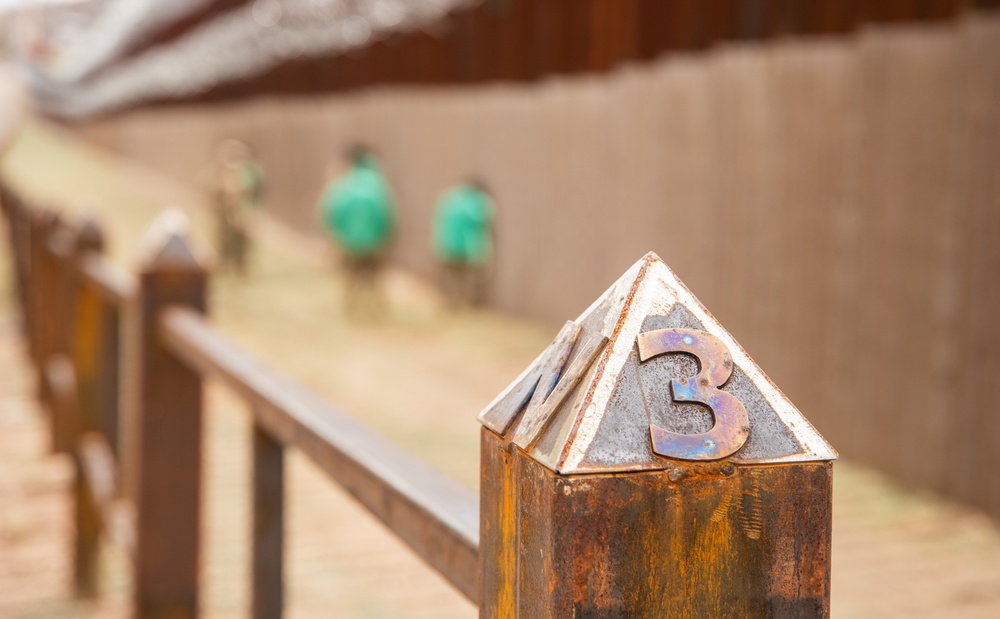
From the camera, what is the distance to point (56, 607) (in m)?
4.63

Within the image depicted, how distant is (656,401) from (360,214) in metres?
12.6

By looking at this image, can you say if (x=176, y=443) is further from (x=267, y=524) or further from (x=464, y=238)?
(x=464, y=238)

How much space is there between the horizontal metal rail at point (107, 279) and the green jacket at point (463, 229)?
29.3ft

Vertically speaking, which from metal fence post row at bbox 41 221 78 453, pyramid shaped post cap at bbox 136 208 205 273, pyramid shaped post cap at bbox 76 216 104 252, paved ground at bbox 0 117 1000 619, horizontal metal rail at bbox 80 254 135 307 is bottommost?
paved ground at bbox 0 117 1000 619

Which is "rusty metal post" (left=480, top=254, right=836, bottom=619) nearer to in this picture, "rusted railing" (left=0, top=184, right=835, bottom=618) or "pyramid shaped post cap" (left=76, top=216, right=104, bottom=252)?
"rusted railing" (left=0, top=184, right=835, bottom=618)

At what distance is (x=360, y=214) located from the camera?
43.5ft

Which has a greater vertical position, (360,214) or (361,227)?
(360,214)

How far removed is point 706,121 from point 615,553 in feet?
27.7

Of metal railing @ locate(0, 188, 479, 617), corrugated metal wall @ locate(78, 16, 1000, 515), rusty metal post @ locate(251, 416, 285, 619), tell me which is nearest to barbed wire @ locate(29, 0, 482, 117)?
corrugated metal wall @ locate(78, 16, 1000, 515)

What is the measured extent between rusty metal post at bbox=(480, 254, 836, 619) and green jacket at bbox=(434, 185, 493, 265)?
42.1 ft

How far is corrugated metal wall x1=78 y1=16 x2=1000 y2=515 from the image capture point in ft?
19.9

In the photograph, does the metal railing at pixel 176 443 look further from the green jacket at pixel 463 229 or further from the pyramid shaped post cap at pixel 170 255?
the green jacket at pixel 463 229

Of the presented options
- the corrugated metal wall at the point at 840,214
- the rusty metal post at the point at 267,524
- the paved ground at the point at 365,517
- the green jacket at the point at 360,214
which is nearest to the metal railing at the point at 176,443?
the rusty metal post at the point at 267,524

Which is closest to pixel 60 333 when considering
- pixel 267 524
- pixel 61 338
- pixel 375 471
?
pixel 61 338
